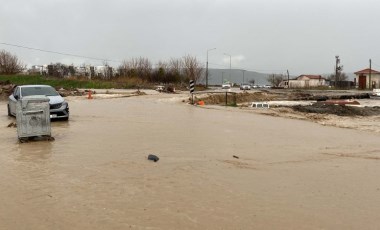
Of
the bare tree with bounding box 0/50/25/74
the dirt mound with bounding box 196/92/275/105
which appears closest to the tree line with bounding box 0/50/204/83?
the bare tree with bounding box 0/50/25/74

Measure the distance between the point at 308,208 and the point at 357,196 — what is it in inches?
54.0

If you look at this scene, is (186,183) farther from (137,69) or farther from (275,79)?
(275,79)

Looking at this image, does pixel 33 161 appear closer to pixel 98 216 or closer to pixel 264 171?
pixel 98 216

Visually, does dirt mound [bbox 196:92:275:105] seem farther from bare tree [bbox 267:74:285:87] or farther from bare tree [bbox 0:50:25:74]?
bare tree [bbox 267:74:285:87]

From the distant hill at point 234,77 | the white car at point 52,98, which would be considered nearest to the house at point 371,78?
the distant hill at point 234,77

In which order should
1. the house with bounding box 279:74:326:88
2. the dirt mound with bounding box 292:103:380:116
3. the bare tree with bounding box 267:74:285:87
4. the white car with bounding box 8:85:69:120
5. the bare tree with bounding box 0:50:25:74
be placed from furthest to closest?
the bare tree with bounding box 267:74:285:87
the house with bounding box 279:74:326:88
the bare tree with bounding box 0:50:25:74
the dirt mound with bounding box 292:103:380:116
the white car with bounding box 8:85:69:120

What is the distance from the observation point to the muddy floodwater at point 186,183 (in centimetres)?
583

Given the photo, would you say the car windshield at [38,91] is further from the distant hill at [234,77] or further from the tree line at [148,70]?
the distant hill at [234,77]

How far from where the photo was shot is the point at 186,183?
778 centimetres

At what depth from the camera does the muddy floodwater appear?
5828mm

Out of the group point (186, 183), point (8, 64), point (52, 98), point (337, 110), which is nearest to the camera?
point (186, 183)

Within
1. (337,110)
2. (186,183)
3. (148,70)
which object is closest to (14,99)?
(186,183)

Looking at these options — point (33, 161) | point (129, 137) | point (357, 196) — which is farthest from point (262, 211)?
point (129, 137)

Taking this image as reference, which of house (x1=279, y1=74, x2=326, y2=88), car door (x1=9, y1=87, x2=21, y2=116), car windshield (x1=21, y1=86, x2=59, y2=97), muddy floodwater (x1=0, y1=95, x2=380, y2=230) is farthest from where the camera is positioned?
house (x1=279, y1=74, x2=326, y2=88)
